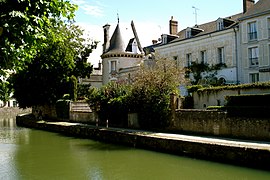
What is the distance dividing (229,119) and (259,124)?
1.99m

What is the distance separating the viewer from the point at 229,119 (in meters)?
18.8

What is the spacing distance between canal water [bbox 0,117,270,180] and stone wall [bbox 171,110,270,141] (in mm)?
3650

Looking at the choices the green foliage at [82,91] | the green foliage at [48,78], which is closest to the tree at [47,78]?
the green foliage at [48,78]

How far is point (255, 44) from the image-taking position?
3078cm

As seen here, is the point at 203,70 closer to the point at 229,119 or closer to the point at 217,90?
the point at 217,90

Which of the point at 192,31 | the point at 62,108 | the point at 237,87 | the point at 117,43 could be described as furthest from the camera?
the point at 117,43

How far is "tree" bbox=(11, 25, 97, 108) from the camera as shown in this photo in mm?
37219

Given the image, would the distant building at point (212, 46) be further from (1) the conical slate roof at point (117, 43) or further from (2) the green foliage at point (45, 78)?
(2) the green foliage at point (45, 78)

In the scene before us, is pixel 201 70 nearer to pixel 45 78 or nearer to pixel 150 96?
pixel 150 96

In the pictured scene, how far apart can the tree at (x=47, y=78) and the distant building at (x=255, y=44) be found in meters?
18.6

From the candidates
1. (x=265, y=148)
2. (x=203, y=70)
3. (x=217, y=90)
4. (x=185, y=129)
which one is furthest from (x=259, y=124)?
(x=203, y=70)

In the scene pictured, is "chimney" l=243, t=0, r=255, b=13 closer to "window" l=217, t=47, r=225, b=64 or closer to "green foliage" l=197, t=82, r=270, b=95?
"window" l=217, t=47, r=225, b=64

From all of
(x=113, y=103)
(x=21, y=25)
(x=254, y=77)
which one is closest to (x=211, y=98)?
(x=113, y=103)

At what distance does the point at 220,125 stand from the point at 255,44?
1444 cm
